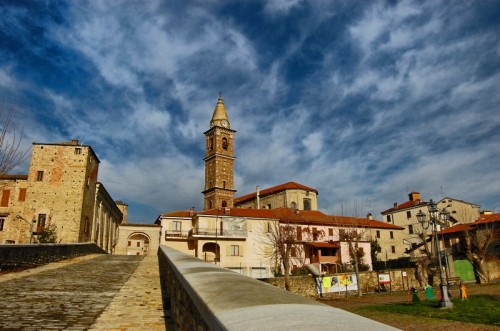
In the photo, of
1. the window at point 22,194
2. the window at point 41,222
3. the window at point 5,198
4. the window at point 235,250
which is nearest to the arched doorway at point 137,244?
the window at point 235,250

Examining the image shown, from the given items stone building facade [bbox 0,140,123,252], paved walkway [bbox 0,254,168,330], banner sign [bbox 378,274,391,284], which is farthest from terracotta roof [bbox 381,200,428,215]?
paved walkway [bbox 0,254,168,330]

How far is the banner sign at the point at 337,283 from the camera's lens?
30.9 m

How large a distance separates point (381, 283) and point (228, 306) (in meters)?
35.2

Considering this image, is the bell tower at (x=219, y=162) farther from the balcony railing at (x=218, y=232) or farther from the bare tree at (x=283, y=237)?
the balcony railing at (x=218, y=232)

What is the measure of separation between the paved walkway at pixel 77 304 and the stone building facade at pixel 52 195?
24119mm

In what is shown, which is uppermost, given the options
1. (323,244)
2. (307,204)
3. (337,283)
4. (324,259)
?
(307,204)

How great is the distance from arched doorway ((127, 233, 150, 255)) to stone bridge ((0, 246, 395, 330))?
43.2m

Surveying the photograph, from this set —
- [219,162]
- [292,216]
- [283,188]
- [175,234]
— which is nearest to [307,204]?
[283,188]

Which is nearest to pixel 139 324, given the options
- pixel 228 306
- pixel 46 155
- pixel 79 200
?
pixel 228 306

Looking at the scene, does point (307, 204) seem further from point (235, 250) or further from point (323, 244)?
point (235, 250)

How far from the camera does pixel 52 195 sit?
3372 centimetres

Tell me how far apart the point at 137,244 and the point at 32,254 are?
42.7m

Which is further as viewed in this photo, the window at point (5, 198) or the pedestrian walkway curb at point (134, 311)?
A: the window at point (5, 198)

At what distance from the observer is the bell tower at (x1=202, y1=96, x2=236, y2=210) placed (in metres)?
59.6
